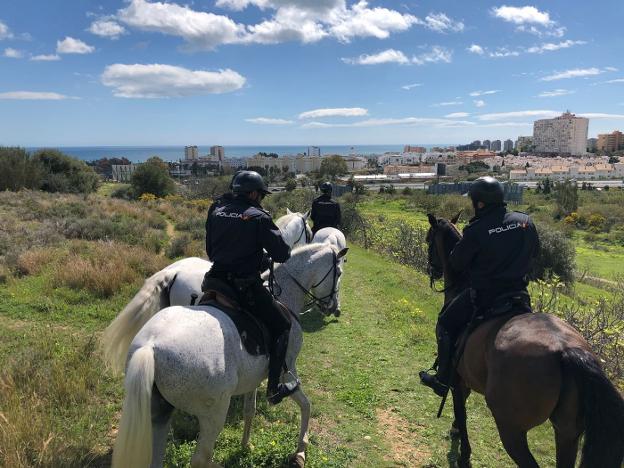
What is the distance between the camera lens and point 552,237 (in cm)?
2294

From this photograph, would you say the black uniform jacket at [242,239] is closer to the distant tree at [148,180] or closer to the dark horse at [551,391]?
the dark horse at [551,391]

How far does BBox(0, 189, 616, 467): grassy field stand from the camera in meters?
4.72

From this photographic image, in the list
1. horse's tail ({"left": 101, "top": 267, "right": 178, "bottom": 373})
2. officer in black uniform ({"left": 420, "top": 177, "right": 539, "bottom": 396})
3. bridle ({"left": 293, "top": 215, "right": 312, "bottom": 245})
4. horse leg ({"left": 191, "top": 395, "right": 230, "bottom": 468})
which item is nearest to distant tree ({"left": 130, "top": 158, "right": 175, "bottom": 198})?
bridle ({"left": 293, "top": 215, "right": 312, "bottom": 245})

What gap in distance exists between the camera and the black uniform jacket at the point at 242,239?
4.18 m

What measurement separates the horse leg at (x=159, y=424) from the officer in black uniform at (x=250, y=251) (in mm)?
1127

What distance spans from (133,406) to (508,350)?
10.6 feet

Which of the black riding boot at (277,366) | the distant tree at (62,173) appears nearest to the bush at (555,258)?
the black riding boot at (277,366)

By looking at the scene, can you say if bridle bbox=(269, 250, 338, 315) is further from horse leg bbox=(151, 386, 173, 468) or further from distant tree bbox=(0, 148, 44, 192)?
distant tree bbox=(0, 148, 44, 192)

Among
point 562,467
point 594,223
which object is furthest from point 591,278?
point 594,223

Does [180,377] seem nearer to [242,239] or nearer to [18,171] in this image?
[242,239]

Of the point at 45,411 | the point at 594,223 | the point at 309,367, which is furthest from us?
the point at 594,223

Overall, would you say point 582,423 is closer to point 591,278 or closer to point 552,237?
point 552,237

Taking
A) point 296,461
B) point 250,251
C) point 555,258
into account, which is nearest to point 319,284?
point 250,251

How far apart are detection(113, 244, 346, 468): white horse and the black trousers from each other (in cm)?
34
